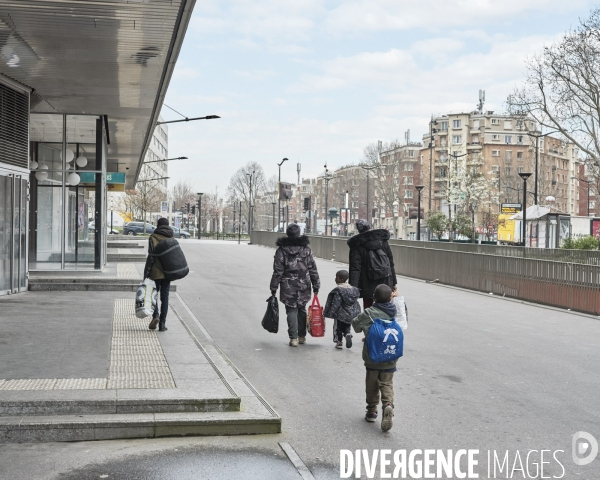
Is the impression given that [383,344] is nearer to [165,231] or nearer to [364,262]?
[364,262]

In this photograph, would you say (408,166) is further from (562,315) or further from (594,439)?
(594,439)

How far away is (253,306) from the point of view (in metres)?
16.9

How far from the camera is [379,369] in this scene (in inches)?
265

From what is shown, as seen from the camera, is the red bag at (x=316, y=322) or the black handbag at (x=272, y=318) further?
the black handbag at (x=272, y=318)

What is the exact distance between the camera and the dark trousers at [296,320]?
36.9ft

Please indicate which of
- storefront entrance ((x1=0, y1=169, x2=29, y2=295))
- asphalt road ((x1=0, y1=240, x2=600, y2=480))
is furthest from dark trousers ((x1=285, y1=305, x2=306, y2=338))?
storefront entrance ((x1=0, y1=169, x2=29, y2=295))

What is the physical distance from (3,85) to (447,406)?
12130 millimetres

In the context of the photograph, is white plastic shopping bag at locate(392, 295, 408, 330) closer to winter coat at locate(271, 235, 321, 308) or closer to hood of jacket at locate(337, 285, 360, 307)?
hood of jacket at locate(337, 285, 360, 307)

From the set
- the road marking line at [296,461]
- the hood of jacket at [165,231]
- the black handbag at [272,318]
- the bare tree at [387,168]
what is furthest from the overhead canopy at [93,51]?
the bare tree at [387,168]

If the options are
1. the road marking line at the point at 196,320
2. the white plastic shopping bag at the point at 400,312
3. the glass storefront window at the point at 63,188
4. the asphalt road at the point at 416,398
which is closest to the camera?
the asphalt road at the point at 416,398

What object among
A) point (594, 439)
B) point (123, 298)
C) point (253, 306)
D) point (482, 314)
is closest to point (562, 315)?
point (482, 314)

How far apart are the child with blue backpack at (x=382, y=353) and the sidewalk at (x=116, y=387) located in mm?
901

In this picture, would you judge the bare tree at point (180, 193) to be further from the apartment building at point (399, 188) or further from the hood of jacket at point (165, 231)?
the hood of jacket at point (165, 231)

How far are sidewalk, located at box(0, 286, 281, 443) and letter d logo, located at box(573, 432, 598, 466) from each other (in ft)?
7.95
